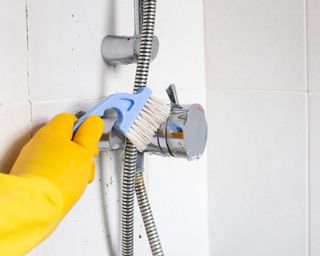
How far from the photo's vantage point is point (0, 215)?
0.30 meters

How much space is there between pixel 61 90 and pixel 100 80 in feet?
0.20

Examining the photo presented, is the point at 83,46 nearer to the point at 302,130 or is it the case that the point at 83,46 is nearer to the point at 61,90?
the point at 61,90

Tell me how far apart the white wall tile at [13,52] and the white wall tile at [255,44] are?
329 mm

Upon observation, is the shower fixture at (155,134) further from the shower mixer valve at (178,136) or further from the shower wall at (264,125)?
the shower wall at (264,125)

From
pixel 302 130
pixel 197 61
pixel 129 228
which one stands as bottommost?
pixel 129 228

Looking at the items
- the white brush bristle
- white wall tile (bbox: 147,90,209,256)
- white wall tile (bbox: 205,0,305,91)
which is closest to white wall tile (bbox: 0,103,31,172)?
the white brush bristle

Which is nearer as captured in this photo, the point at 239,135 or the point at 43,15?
the point at 43,15

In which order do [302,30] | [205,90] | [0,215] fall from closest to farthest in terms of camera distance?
[0,215]
[302,30]
[205,90]

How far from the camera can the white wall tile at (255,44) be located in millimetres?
575

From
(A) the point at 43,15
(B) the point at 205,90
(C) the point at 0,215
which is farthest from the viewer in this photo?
(B) the point at 205,90

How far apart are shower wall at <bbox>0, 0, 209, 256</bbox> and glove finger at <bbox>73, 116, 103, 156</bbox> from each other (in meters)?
0.06

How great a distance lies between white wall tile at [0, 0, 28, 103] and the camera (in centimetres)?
38

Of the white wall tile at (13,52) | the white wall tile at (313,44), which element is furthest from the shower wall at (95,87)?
the white wall tile at (313,44)

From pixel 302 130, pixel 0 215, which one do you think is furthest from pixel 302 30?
pixel 0 215
